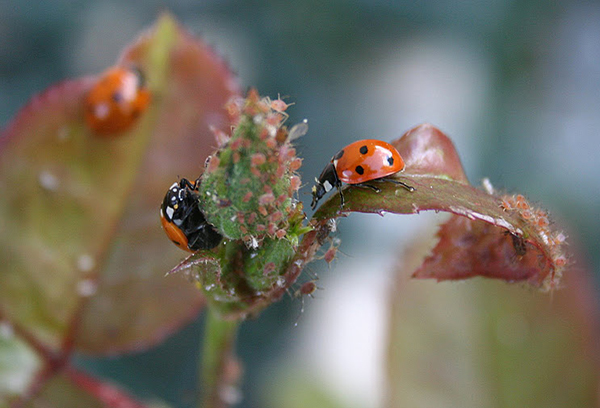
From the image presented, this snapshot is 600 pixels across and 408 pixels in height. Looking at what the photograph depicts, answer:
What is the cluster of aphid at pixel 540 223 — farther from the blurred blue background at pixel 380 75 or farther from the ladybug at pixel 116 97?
the blurred blue background at pixel 380 75

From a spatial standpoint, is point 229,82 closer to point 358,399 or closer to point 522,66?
point 358,399

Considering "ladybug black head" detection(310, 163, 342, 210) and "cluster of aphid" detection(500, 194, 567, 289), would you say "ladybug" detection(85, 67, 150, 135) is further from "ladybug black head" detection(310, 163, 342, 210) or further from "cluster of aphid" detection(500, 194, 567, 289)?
"cluster of aphid" detection(500, 194, 567, 289)

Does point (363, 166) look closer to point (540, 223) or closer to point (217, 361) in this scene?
point (540, 223)

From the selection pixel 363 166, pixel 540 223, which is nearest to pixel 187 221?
pixel 363 166

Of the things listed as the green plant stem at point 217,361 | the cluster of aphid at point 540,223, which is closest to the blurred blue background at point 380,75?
the green plant stem at point 217,361

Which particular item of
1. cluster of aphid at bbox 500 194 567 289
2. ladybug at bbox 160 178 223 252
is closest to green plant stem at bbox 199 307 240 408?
ladybug at bbox 160 178 223 252

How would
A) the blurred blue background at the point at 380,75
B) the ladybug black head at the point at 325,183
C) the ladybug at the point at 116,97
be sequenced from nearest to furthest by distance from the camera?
the ladybug black head at the point at 325,183
the ladybug at the point at 116,97
the blurred blue background at the point at 380,75

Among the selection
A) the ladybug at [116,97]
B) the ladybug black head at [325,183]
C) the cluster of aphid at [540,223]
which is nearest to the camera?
the cluster of aphid at [540,223]
